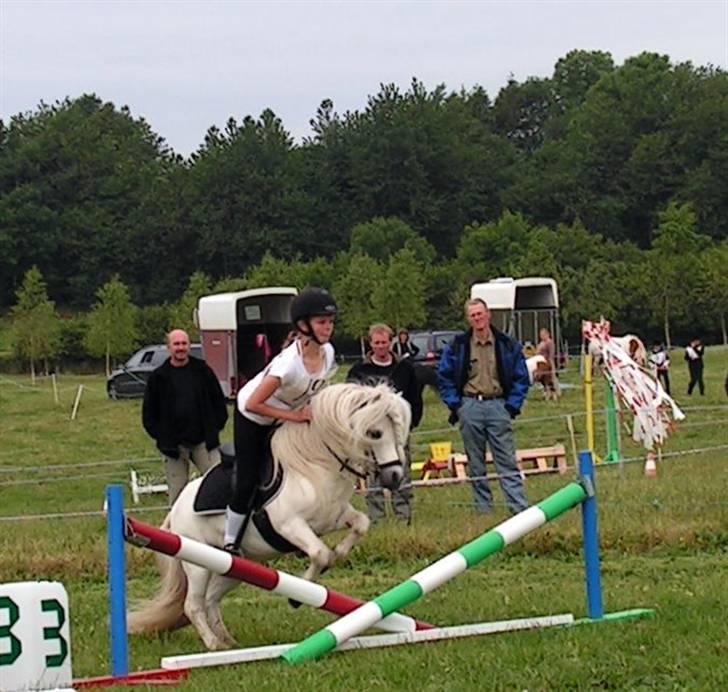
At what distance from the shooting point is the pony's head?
7902mm

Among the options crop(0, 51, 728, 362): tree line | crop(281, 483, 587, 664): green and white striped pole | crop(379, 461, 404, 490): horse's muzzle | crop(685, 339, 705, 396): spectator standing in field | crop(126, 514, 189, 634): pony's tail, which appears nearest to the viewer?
crop(281, 483, 587, 664): green and white striped pole

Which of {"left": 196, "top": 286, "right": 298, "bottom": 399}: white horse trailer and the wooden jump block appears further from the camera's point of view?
{"left": 196, "top": 286, "right": 298, "bottom": 399}: white horse trailer

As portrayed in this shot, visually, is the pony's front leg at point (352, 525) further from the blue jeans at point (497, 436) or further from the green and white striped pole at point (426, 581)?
the blue jeans at point (497, 436)

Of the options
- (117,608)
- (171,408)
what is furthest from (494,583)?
(117,608)

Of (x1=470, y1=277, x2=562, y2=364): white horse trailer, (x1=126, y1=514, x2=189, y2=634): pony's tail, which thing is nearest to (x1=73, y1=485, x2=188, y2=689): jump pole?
(x1=126, y1=514, x2=189, y2=634): pony's tail

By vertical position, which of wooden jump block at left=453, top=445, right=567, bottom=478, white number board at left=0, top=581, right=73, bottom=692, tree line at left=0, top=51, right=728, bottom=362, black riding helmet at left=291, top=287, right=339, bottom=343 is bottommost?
wooden jump block at left=453, top=445, right=567, bottom=478

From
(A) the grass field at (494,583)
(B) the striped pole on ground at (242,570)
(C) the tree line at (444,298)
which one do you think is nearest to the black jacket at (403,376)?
(A) the grass field at (494,583)

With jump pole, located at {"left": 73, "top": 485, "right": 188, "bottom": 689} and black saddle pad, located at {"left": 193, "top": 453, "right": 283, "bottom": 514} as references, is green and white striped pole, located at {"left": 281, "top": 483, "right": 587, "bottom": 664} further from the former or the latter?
black saddle pad, located at {"left": 193, "top": 453, "right": 283, "bottom": 514}

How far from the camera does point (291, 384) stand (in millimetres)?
8195

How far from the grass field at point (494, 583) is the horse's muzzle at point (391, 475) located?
91 centimetres

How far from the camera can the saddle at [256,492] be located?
8.12m

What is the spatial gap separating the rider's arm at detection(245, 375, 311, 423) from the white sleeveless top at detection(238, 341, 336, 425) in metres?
0.04

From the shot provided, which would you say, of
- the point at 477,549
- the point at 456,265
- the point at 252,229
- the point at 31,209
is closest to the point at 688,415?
the point at 477,549

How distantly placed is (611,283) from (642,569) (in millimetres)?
54035
